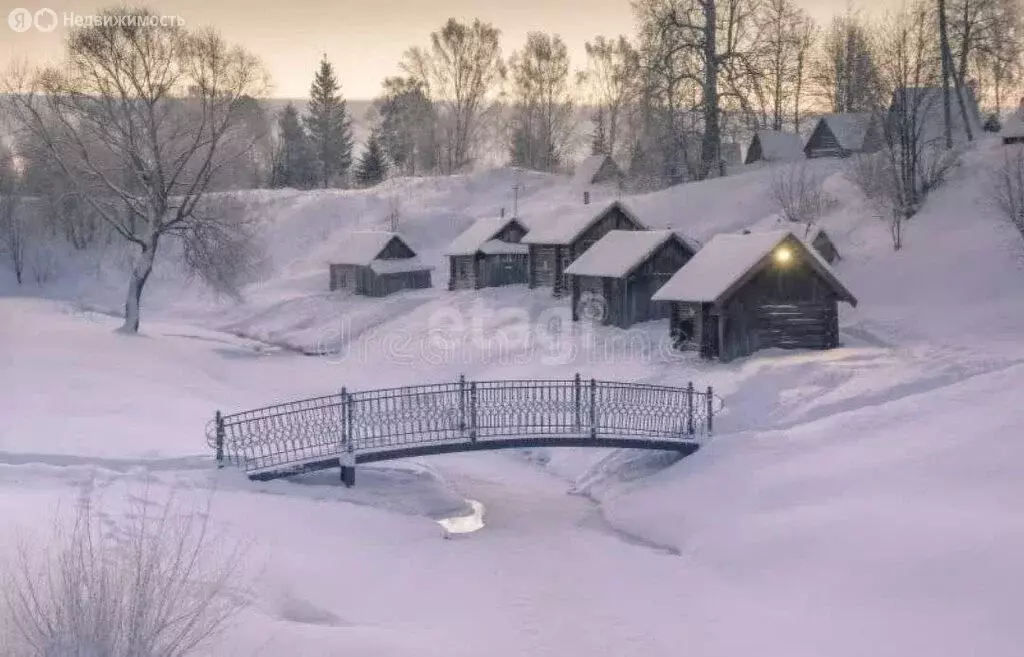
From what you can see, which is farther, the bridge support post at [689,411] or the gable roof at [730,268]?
the gable roof at [730,268]

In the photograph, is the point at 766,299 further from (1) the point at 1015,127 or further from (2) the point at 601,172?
(2) the point at 601,172

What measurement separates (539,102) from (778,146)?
94.0ft

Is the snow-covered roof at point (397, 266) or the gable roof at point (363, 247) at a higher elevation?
the gable roof at point (363, 247)

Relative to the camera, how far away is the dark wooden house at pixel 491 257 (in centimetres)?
4916

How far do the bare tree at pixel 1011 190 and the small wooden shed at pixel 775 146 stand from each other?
16.6 metres

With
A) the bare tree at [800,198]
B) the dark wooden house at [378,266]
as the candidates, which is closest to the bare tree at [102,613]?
the bare tree at [800,198]

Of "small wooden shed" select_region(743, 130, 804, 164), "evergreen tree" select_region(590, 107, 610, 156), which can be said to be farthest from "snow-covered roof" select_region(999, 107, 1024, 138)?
"evergreen tree" select_region(590, 107, 610, 156)

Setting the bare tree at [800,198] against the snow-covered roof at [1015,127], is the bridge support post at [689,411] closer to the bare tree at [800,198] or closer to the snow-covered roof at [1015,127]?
the bare tree at [800,198]

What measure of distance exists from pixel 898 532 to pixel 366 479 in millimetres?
10953

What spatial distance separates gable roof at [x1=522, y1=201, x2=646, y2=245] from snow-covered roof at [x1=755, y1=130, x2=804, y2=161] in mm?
17943

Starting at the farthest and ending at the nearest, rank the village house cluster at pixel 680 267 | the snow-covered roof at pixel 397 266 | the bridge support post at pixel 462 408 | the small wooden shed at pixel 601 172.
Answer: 1. the small wooden shed at pixel 601 172
2. the snow-covered roof at pixel 397 266
3. the village house cluster at pixel 680 267
4. the bridge support post at pixel 462 408

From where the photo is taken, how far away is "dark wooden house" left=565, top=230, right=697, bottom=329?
35.7 meters

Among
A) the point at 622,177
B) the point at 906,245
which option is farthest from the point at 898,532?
the point at 622,177

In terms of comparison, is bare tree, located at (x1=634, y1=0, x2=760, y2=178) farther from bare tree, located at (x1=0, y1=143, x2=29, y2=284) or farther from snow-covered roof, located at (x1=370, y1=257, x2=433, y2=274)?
bare tree, located at (x1=0, y1=143, x2=29, y2=284)
